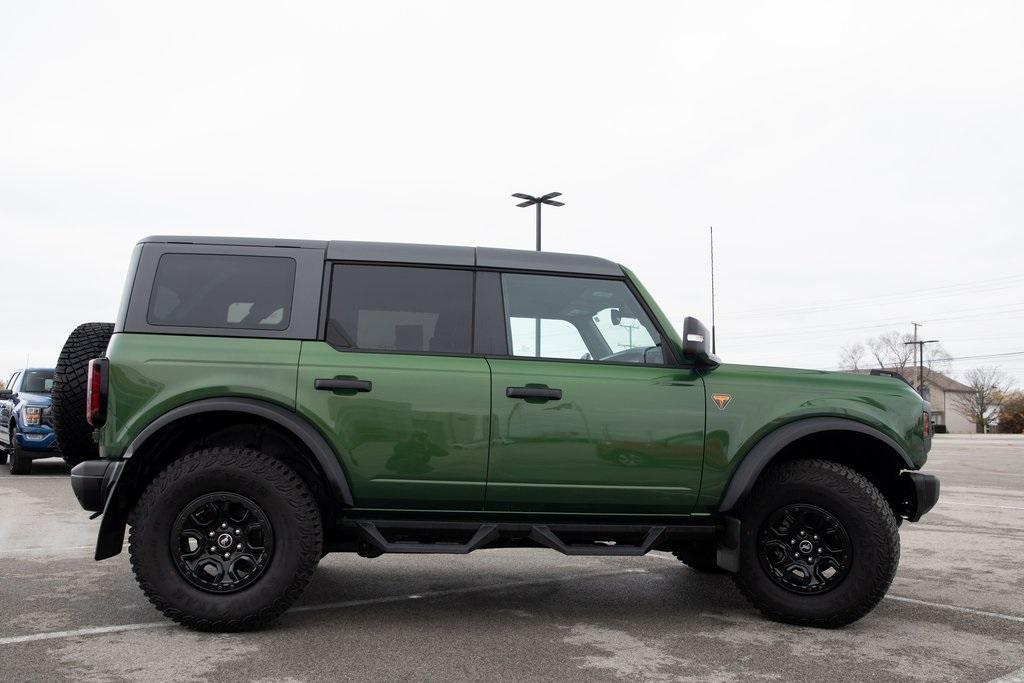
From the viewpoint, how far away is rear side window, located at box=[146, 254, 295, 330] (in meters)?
4.87

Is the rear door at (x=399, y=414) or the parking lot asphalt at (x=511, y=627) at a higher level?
the rear door at (x=399, y=414)

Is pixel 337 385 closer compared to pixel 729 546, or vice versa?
pixel 337 385

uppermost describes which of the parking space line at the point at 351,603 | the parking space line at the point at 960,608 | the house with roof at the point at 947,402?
the house with roof at the point at 947,402

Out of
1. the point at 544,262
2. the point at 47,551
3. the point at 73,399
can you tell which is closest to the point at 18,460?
the point at 47,551

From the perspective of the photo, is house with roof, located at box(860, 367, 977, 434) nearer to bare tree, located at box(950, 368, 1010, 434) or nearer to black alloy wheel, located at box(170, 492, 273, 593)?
bare tree, located at box(950, 368, 1010, 434)

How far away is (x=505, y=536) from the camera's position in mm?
4887

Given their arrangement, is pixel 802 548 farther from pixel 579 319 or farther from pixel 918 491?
pixel 579 319

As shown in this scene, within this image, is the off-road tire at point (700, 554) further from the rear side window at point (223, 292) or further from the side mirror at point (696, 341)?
the rear side window at point (223, 292)

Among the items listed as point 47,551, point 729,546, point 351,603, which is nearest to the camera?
point 729,546

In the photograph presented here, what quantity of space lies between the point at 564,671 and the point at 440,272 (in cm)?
220

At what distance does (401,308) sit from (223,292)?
3.12 feet

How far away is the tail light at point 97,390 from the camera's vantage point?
468 centimetres

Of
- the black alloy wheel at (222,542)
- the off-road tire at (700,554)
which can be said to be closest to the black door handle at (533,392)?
the off-road tire at (700,554)

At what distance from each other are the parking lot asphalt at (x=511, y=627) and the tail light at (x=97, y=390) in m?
1.07
